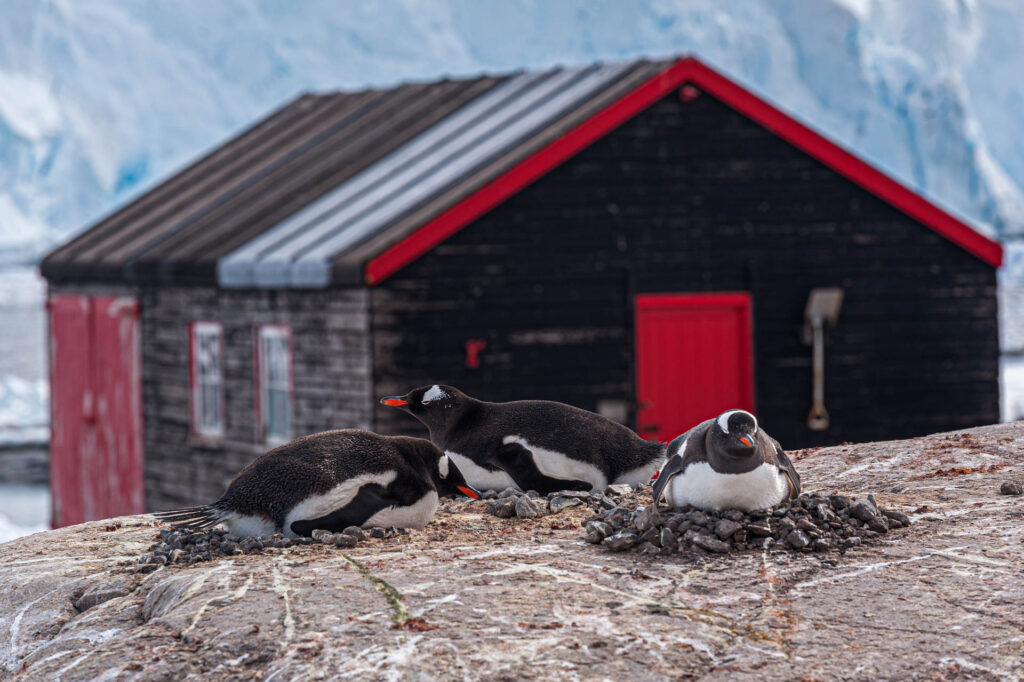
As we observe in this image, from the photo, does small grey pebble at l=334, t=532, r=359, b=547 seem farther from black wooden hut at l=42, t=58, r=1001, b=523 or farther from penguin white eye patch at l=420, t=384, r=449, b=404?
black wooden hut at l=42, t=58, r=1001, b=523

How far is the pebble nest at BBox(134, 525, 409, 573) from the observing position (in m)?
6.13

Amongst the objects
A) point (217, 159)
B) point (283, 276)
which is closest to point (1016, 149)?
point (217, 159)

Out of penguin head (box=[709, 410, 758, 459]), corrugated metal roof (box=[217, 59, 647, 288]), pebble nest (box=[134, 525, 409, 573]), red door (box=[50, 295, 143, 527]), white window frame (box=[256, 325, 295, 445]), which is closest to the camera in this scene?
penguin head (box=[709, 410, 758, 459])

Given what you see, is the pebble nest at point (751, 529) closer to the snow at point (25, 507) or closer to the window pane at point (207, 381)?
the window pane at point (207, 381)

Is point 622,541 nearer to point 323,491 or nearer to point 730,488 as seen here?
point 730,488

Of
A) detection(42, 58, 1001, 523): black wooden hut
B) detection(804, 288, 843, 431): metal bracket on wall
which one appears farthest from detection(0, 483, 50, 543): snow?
detection(804, 288, 843, 431): metal bracket on wall

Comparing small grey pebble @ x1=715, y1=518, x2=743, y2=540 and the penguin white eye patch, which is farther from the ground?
the penguin white eye patch

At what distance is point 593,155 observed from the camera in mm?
13953

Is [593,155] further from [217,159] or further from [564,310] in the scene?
[217,159]

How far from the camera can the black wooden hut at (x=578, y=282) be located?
524 inches

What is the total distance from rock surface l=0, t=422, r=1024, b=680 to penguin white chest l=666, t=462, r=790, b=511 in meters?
0.15

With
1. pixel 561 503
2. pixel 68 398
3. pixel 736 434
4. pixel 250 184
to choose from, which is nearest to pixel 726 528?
pixel 736 434

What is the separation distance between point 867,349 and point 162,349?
836 cm

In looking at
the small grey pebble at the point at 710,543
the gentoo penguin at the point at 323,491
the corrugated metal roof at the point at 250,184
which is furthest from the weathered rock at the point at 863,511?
the corrugated metal roof at the point at 250,184
